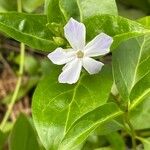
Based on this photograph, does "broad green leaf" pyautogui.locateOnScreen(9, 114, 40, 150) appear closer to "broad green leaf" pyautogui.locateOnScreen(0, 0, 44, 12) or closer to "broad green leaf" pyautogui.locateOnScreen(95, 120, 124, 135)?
"broad green leaf" pyautogui.locateOnScreen(95, 120, 124, 135)

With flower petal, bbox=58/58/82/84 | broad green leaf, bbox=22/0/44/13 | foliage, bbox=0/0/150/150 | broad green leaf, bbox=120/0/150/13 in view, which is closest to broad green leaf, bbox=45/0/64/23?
foliage, bbox=0/0/150/150

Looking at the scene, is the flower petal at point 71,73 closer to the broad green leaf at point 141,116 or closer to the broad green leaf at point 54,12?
the broad green leaf at point 54,12

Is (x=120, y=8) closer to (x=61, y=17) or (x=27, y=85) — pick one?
(x=27, y=85)

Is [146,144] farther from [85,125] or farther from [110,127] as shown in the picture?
[85,125]

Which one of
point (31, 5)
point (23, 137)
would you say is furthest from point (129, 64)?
point (31, 5)

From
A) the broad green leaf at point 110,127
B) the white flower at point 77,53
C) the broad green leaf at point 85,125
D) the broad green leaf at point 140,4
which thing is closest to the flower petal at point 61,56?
the white flower at point 77,53

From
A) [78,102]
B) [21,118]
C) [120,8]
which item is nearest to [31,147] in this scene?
[21,118]

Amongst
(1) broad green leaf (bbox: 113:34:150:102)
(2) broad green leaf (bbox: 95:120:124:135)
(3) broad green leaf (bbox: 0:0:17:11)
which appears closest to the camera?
(1) broad green leaf (bbox: 113:34:150:102)
